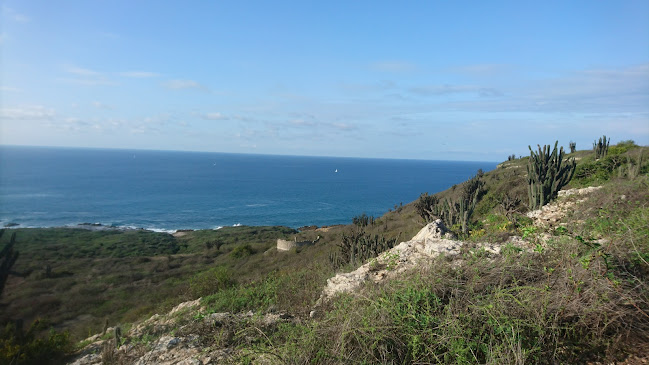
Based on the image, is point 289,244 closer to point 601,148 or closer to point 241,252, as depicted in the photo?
point 241,252

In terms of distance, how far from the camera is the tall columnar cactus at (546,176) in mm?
13320

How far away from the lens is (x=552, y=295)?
12.4ft

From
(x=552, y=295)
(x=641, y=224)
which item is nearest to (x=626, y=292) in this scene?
(x=552, y=295)

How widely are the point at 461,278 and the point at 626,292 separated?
1.68m

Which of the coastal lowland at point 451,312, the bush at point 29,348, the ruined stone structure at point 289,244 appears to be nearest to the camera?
the coastal lowland at point 451,312

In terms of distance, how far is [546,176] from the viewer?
44.3 feet

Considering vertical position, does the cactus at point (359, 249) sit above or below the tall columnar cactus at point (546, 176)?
below

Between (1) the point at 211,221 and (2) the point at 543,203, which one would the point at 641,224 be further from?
(1) the point at 211,221

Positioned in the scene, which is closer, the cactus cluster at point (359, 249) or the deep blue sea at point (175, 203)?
the cactus cluster at point (359, 249)

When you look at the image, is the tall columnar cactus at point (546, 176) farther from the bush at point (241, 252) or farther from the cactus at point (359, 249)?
the bush at point (241, 252)

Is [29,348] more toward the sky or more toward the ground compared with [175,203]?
more toward the sky

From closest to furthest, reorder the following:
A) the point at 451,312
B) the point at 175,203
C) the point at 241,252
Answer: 1. the point at 451,312
2. the point at 241,252
3. the point at 175,203

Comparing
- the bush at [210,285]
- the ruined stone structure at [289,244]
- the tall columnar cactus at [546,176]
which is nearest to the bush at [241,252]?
the ruined stone structure at [289,244]

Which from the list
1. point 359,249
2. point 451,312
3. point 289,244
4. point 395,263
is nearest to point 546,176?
point 359,249
